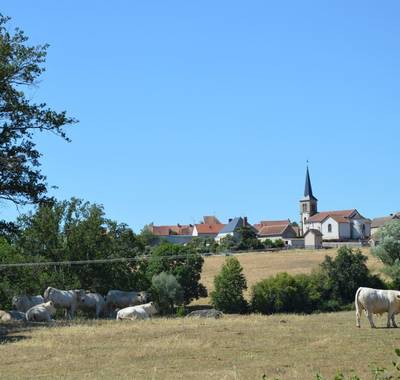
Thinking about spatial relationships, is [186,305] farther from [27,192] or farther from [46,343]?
[46,343]

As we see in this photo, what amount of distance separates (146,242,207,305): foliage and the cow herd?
95.6 ft

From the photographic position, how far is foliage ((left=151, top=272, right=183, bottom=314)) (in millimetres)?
65188

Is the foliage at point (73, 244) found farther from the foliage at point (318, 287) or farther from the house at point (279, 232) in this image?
the house at point (279, 232)

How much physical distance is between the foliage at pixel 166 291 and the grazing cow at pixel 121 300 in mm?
21912

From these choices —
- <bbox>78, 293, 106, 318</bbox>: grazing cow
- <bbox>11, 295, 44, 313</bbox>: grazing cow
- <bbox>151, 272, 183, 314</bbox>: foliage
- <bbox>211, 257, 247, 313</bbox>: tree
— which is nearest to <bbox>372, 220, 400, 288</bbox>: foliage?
<bbox>211, 257, 247, 313</bbox>: tree

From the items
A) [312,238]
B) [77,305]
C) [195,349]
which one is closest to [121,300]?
[77,305]

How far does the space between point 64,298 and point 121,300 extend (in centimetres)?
604

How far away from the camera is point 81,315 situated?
127 ft

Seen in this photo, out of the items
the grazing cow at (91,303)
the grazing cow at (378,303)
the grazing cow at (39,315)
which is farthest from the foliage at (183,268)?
the grazing cow at (378,303)

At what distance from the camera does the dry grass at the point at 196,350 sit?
17.9 m

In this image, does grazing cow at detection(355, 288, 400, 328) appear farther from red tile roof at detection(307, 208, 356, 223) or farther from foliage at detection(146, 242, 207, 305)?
red tile roof at detection(307, 208, 356, 223)

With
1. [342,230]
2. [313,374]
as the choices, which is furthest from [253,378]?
[342,230]

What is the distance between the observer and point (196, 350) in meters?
21.4

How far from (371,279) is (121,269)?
22.1 meters
